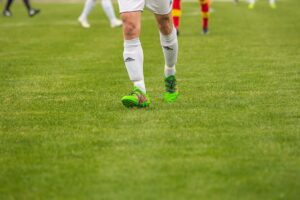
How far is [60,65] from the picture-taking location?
11.0 metres

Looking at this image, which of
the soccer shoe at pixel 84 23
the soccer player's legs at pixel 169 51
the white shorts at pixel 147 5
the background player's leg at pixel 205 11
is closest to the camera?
the white shorts at pixel 147 5

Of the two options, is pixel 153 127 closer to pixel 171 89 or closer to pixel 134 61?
pixel 134 61

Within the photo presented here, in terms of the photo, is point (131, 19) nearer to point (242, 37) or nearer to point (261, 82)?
point (261, 82)

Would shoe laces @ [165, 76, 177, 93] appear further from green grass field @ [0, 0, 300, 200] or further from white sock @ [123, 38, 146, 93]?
white sock @ [123, 38, 146, 93]

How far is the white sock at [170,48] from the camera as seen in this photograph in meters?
7.56

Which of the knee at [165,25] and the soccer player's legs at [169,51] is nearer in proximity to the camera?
the knee at [165,25]

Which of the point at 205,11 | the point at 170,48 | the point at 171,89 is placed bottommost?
the point at 205,11

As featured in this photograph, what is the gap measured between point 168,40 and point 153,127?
4.97 feet

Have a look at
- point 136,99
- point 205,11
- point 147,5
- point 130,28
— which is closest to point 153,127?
point 136,99

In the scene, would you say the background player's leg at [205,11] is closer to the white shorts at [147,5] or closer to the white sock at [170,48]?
the white sock at [170,48]

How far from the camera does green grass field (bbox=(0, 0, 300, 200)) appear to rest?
468 cm

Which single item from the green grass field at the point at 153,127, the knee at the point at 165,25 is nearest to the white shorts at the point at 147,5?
the knee at the point at 165,25

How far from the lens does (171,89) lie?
25.2 feet

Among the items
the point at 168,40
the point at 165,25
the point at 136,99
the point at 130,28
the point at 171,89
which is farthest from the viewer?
the point at 171,89
